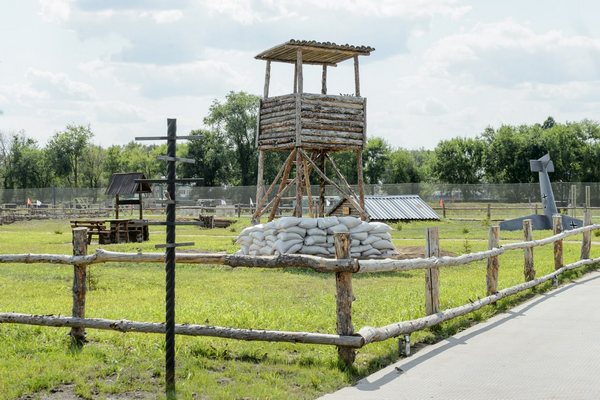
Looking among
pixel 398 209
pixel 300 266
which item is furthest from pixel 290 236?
pixel 398 209

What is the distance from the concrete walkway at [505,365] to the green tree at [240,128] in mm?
72207

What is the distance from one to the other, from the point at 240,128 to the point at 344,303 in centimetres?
7580

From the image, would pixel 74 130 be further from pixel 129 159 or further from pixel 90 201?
pixel 90 201

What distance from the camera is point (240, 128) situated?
82.6 meters

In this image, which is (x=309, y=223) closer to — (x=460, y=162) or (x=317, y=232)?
(x=317, y=232)

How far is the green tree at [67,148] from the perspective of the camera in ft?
277

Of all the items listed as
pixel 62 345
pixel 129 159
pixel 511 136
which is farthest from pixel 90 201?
pixel 62 345

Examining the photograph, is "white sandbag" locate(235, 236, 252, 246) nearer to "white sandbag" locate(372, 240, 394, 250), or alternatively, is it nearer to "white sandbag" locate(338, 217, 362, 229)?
"white sandbag" locate(338, 217, 362, 229)

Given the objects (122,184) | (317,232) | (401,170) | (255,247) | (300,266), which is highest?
(401,170)

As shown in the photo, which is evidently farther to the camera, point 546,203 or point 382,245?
point 546,203

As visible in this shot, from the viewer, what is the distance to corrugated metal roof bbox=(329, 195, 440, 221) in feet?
130

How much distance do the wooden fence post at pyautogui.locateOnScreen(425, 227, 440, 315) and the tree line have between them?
64.6 meters

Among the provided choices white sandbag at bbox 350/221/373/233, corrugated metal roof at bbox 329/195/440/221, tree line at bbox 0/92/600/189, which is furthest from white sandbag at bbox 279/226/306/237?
tree line at bbox 0/92/600/189

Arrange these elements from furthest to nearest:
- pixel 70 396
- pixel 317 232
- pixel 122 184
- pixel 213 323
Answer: pixel 122 184, pixel 317 232, pixel 213 323, pixel 70 396
